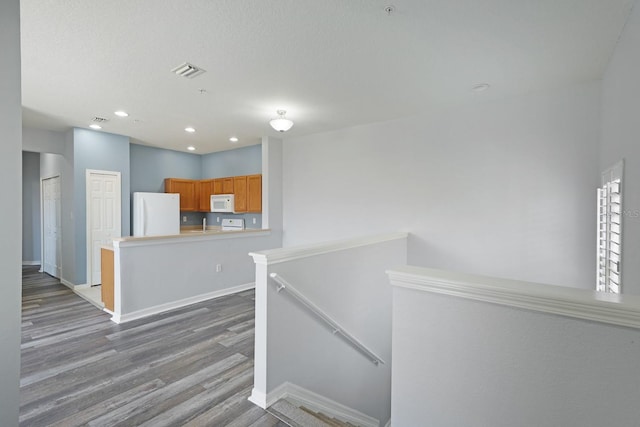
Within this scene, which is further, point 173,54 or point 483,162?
point 483,162

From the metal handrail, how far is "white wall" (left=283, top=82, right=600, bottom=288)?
1506 millimetres

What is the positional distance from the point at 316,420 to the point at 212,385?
99 cm

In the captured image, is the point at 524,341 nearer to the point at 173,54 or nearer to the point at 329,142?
the point at 173,54

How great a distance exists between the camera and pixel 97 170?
213 inches

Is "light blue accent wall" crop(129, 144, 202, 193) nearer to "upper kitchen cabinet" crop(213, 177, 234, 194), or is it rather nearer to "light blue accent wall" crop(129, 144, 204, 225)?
"light blue accent wall" crop(129, 144, 204, 225)

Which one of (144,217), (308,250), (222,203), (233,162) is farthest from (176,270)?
(233,162)

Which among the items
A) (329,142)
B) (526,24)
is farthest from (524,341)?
(329,142)

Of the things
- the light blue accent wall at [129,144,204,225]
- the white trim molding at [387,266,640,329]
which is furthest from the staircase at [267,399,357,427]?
the light blue accent wall at [129,144,204,225]

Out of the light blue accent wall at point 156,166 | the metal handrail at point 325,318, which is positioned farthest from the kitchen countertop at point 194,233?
the metal handrail at point 325,318

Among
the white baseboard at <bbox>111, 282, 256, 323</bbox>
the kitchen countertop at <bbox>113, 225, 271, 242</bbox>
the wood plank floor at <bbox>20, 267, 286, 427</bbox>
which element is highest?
the kitchen countertop at <bbox>113, 225, 271, 242</bbox>

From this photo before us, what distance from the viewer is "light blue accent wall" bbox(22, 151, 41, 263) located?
7098 mm

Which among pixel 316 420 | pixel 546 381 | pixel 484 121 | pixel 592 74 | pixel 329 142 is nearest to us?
pixel 546 381

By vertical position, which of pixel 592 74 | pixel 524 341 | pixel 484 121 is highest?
pixel 592 74

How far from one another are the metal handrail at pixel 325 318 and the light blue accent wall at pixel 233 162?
170 inches
